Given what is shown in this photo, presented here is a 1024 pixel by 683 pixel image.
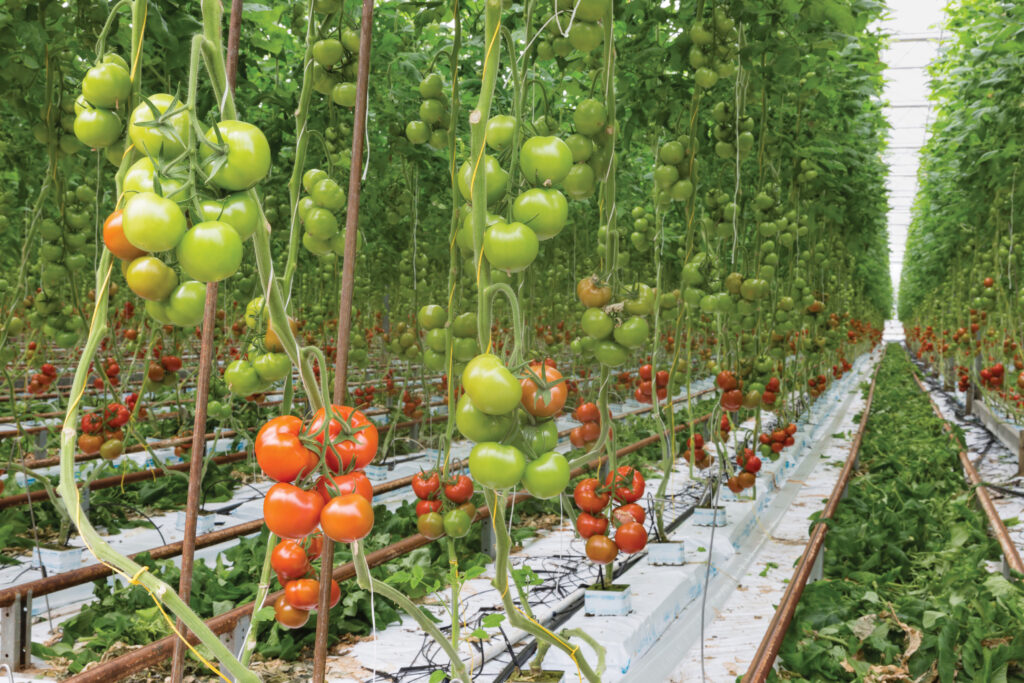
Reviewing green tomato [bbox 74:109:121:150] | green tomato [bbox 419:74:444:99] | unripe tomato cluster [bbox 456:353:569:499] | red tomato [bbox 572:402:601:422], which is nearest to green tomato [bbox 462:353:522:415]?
unripe tomato cluster [bbox 456:353:569:499]

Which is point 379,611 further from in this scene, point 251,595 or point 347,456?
point 347,456

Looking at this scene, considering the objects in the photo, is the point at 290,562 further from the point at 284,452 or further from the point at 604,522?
the point at 604,522

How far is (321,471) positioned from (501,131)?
0.54 m

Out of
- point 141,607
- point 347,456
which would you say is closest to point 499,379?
point 347,456

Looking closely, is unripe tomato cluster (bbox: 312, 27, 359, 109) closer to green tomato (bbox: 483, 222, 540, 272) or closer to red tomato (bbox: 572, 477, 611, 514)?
green tomato (bbox: 483, 222, 540, 272)

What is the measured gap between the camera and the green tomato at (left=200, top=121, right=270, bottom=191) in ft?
2.19

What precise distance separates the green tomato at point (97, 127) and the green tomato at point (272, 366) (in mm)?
393

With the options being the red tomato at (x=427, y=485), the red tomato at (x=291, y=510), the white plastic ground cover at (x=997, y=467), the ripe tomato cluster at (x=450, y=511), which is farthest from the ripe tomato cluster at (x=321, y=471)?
the white plastic ground cover at (x=997, y=467)

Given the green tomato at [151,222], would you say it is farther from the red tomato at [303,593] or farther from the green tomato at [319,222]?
the red tomato at [303,593]

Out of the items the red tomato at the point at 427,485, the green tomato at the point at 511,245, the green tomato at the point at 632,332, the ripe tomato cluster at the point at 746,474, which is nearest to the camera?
the green tomato at the point at 511,245

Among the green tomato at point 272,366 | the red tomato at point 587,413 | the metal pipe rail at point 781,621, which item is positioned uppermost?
the green tomato at point 272,366

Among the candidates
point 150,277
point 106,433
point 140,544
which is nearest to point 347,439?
point 150,277

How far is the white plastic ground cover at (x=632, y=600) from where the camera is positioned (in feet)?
10.2

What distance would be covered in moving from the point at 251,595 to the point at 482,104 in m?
3.30
